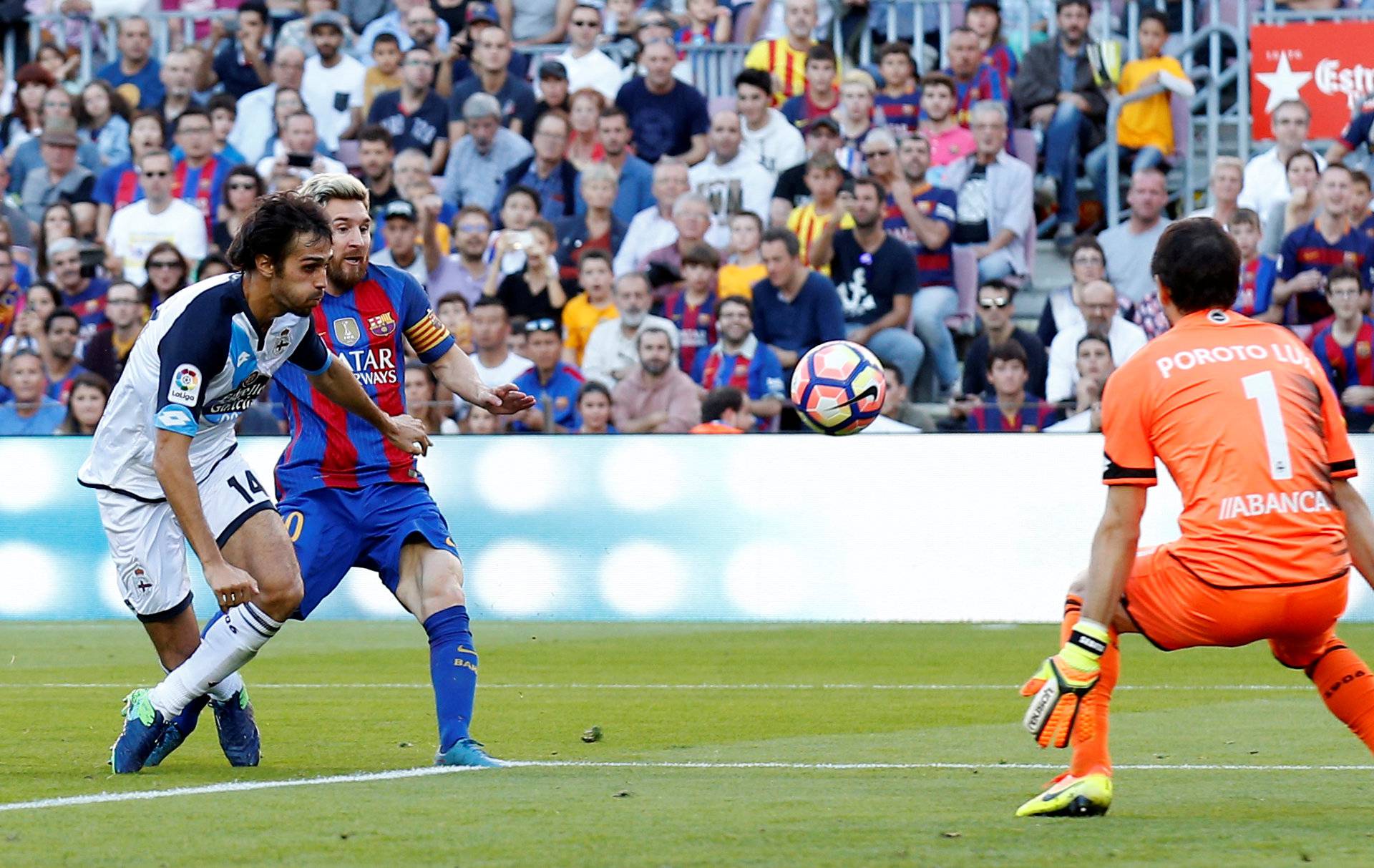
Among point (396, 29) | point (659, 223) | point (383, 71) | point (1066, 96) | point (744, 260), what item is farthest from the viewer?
point (396, 29)

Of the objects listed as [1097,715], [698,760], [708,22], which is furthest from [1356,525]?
[708,22]

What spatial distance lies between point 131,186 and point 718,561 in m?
8.09

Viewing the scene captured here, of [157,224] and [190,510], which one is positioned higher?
[157,224]

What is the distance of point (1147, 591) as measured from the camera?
5.83 meters

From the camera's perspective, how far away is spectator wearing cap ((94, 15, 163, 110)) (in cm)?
2147

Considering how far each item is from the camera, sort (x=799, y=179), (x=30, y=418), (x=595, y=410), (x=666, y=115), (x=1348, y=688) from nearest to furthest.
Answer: (x=1348, y=688) < (x=595, y=410) < (x=30, y=418) < (x=799, y=179) < (x=666, y=115)

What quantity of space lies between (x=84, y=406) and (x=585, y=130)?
535 centimetres

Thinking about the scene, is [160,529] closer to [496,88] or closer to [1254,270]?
[1254,270]

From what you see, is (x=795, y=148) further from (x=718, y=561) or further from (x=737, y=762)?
(x=737, y=762)

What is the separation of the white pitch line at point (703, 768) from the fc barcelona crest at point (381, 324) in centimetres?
168

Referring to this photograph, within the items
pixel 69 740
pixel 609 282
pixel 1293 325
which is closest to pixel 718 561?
pixel 609 282

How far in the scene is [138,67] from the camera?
21.6m

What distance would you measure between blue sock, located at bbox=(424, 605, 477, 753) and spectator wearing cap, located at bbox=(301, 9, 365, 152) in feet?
44.3

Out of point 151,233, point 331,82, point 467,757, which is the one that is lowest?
point 467,757
